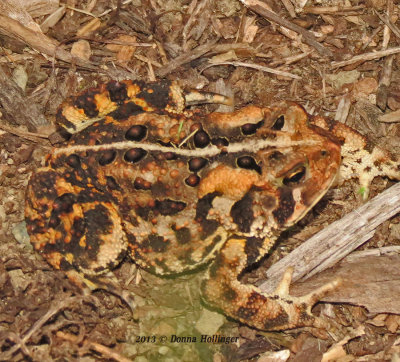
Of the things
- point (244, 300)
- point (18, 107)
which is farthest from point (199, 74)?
point (244, 300)

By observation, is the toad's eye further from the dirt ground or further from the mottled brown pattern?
the dirt ground

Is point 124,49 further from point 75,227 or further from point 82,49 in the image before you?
point 75,227

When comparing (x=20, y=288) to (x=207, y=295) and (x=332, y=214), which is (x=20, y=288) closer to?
(x=207, y=295)

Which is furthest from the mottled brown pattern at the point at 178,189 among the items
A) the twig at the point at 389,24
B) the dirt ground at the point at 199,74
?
the twig at the point at 389,24

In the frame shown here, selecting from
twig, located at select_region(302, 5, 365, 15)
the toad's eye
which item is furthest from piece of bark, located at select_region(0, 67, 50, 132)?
twig, located at select_region(302, 5, 365, 15)

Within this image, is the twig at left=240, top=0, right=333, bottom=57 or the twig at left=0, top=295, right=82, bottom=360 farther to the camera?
the twig at left=240, top=0, right=333, bottom=57

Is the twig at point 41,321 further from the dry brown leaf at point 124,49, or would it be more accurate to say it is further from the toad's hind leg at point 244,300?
the dry brown leaf at point 124,49
